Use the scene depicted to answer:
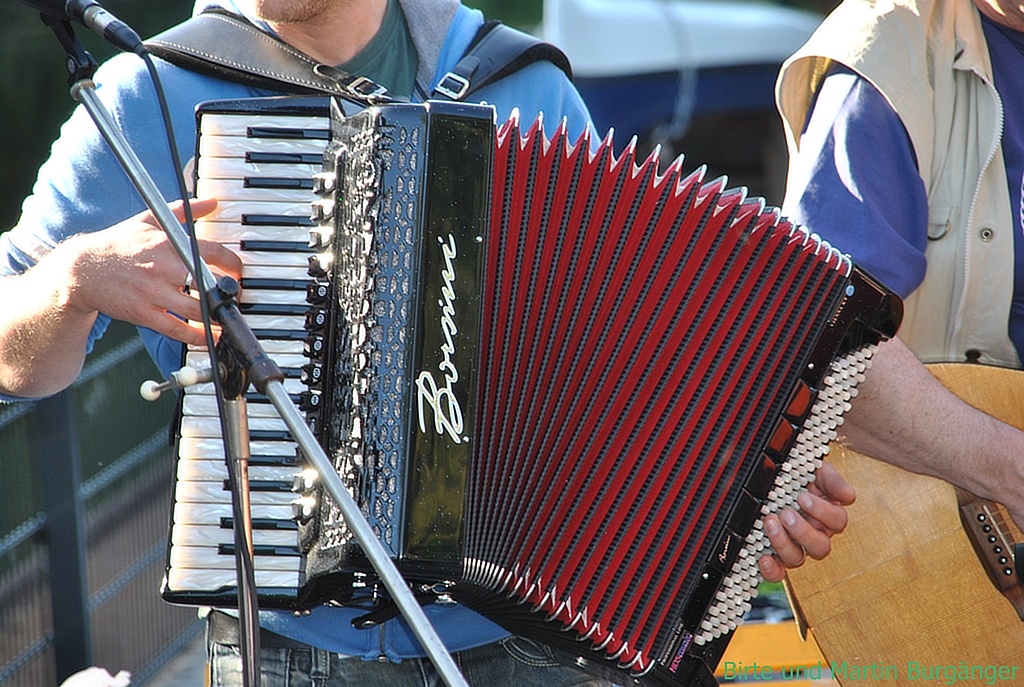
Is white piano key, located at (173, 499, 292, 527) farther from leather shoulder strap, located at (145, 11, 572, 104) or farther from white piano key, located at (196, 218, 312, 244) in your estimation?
leather shoulder strap, located at (145, 11, 572, 104)

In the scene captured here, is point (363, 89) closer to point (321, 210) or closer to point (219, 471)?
point (321, 210)

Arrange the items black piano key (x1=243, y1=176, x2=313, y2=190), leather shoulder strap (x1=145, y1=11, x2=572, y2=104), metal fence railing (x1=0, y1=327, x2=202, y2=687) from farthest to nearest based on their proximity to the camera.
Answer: metal fence railing (x1=0, y1=327, x2=202, y2=687), leather shoulder strap (x1=145, y1=11, x2=572, y2=104), black piano key (x1=243, y1=176, x2=313, y2=190)

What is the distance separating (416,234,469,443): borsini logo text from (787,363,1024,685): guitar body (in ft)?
2.98

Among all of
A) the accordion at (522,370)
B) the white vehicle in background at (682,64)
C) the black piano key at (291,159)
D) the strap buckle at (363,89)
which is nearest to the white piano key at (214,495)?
the accordion at (522,370)

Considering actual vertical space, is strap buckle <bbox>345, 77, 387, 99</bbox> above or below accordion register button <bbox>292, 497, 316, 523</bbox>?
above

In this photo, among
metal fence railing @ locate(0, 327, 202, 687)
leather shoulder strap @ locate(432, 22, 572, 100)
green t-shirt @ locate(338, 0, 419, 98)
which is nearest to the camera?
leather shoulder strap @ locate(432, 22, 572, 100)

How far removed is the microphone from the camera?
1.44m

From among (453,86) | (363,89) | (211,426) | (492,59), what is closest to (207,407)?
(211,426)

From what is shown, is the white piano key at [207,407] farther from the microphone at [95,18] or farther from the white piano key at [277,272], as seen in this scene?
the microphone at [95,18]

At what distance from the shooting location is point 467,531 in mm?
1660

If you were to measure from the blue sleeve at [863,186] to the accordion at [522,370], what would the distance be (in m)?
0.30

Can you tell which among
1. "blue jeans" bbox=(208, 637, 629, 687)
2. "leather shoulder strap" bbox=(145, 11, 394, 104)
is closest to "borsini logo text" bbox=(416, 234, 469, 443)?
"leather shoulder strap" bbox=(145, 11, 394, 104)

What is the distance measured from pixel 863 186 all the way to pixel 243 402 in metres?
1.19


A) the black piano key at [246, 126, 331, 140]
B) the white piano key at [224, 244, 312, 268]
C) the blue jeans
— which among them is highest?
the black piano key at [246, 126, 331, 140]
